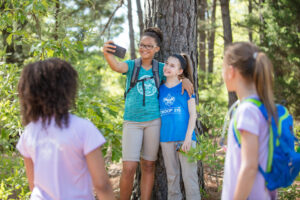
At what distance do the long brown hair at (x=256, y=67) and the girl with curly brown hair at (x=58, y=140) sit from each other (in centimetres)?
89

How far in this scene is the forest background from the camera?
342 cm

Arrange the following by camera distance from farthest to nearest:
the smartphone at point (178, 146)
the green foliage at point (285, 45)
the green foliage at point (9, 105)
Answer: the green foliage at point (285, 45) < the green foliage at point (9, 105) < the smartphone at point (178, 146)

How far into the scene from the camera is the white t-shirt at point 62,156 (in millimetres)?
1614

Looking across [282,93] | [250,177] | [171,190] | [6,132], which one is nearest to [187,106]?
[171,190]

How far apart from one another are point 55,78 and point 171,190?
2146 mm

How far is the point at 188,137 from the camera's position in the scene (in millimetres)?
3135

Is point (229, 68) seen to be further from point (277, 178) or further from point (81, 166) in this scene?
point (81, 166)

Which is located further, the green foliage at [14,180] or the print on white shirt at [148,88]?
the print on white shirt at [148,88]

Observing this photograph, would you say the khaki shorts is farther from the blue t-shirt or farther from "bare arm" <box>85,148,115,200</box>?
"bare arm" <box>85,148,115,200</box>

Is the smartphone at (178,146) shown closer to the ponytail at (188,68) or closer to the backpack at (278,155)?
the ponytail at (188,68)

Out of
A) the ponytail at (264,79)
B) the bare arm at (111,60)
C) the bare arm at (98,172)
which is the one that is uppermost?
the bare arm at (111,60)

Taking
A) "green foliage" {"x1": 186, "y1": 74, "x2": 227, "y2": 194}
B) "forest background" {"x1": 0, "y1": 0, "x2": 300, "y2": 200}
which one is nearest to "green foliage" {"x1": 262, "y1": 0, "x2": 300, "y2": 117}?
"forest background" {"x1": 0, "y1": 0, "x2": 300, "y2": 200}

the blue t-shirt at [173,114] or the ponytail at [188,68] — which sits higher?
the ponytail at [188,68]

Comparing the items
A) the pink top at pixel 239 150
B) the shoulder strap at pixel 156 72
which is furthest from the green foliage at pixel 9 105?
the pink top at pixel 239 150
